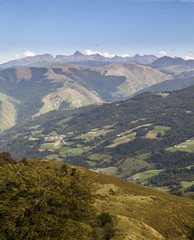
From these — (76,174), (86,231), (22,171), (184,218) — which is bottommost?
(184,218)

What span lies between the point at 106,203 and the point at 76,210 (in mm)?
24613

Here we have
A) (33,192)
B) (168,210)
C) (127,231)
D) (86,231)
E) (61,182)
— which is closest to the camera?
(33,192)

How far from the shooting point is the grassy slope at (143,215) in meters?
45.5

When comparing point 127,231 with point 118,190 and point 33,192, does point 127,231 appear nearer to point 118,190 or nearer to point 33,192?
point 33,192

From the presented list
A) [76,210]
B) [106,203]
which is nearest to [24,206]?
[76,210]

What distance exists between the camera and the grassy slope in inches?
1790

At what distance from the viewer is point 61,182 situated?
39.0 m

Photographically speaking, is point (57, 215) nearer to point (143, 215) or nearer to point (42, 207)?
point (42, 207)

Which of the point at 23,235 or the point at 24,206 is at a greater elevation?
the point at 24,206

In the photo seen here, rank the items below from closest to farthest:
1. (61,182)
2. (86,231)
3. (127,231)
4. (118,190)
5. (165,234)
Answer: (86,231) < (61,182) < (127,231) < (165,234) < (118,190)

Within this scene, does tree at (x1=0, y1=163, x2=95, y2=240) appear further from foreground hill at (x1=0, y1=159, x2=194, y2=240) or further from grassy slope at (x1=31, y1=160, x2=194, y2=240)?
grassy slope at (x1=31, y1=160, x2=194, y2=240)

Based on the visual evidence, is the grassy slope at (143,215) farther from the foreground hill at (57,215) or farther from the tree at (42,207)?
the tree at (42,207)

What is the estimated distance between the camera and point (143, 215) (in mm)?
58312

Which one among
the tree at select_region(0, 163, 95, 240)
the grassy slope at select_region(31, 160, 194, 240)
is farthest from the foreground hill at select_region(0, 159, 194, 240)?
the grassy slope at select_region(31, 160, 194, 240)
